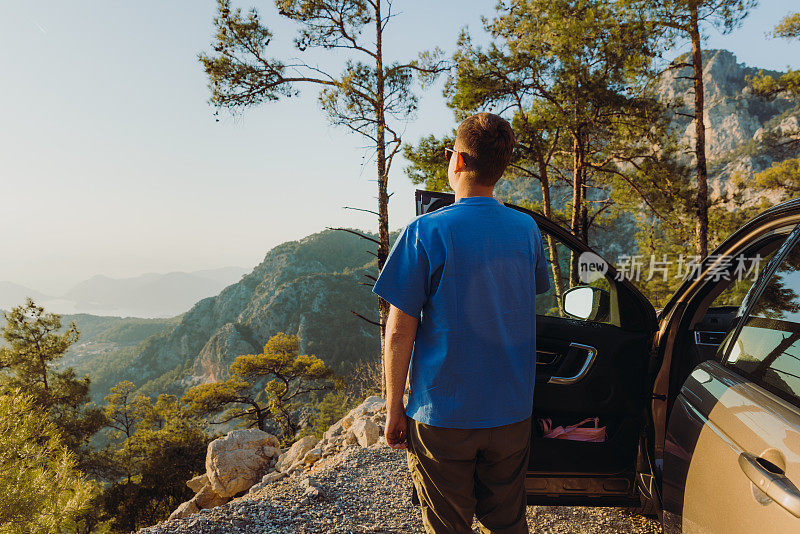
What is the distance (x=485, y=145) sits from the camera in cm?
139

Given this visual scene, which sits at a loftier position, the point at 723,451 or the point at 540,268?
the point at 540,268

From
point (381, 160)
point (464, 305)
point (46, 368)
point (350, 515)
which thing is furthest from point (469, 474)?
→ point (46, 368)

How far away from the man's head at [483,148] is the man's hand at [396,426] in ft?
2.91

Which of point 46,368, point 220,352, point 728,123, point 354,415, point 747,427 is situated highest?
point 728,123

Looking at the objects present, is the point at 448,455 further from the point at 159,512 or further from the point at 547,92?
the point at 159,512

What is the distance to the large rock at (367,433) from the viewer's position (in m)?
6.34

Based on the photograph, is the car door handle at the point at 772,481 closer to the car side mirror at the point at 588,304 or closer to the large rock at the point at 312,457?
the car side mirror at the point at 588,304

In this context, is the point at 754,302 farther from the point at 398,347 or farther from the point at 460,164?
the point at 398,347

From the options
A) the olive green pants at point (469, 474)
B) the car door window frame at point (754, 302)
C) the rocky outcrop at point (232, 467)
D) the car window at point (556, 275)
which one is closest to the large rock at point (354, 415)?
the rocky outcrop at point (232, 467)

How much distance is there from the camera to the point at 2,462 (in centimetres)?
916

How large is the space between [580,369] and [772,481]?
1.09m

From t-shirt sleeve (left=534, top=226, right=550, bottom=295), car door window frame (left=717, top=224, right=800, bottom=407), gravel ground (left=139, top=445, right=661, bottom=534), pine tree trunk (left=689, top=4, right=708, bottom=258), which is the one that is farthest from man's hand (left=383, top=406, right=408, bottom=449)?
pine tree trunk (left=689, top=4, right=708, bottom=258)

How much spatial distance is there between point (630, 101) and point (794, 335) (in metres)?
11.7

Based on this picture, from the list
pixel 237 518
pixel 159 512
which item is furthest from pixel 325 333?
pixel 237 518
